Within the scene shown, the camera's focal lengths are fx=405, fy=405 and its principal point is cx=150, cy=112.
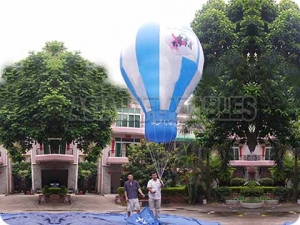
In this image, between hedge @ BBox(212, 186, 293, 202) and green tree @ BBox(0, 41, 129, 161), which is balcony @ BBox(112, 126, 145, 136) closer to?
hedge @ BBox(212, 186, 293, 202)

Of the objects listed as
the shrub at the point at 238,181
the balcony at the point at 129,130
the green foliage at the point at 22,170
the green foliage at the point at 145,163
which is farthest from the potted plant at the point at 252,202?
the green foliage at the point at 22,170

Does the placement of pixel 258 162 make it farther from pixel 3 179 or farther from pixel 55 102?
pixel 3 179

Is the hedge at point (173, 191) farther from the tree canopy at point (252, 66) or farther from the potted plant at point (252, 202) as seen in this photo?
the potted plant at point (252, 202)

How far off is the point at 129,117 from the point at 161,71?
51.1ft

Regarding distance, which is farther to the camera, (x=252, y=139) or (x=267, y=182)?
(x=267, y=182)

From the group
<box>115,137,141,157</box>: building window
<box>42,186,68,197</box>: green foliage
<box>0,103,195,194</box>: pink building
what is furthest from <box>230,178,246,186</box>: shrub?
<box>115,137,141,157</box>: building window

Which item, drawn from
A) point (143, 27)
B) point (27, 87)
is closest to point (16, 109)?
point (27, 87)

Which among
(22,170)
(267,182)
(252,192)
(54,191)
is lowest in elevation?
(267,182)

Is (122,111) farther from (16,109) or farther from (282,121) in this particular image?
(282,121)

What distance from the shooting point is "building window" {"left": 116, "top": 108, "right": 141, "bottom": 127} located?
25188 millimetres

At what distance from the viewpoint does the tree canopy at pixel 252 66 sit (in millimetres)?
12078

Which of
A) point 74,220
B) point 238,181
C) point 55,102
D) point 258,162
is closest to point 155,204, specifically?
point 74,220

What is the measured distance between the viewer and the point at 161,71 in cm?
1017

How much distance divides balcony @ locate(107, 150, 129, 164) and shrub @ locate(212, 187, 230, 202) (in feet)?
23.5
